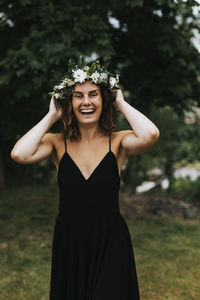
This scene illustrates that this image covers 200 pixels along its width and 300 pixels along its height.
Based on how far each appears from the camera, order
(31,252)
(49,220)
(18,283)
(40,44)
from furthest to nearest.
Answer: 1. (49,220)
2. (31,252)
3. (40,44)
4. (18,283)

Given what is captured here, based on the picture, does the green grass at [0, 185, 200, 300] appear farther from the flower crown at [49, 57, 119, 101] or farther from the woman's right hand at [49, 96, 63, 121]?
the flower crown at [49, 57, 119, 101]

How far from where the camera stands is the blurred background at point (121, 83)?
515 cm

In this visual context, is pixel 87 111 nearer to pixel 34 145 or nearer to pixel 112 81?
pixel 112 81

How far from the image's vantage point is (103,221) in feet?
8.51

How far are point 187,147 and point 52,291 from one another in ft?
35.3

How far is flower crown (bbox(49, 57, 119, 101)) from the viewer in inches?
104

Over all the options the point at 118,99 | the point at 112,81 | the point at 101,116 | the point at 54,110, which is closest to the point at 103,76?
the point at 112,81

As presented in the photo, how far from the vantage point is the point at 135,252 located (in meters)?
6.15

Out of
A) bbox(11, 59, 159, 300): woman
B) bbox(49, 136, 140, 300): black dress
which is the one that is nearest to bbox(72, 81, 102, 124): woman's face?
bbox(11, 59, 159, 300): woman

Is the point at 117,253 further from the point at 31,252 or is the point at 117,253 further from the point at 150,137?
the point at 31,252

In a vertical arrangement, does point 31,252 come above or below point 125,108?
below

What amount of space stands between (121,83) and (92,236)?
535cm

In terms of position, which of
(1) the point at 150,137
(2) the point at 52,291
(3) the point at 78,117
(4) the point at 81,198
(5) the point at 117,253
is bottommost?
(2) the point at 52,291

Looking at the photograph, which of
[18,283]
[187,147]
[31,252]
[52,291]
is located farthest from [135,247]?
[187,147]
